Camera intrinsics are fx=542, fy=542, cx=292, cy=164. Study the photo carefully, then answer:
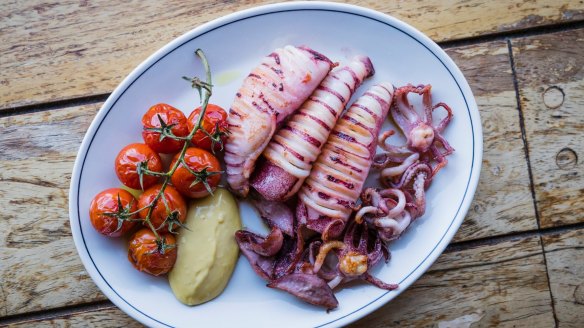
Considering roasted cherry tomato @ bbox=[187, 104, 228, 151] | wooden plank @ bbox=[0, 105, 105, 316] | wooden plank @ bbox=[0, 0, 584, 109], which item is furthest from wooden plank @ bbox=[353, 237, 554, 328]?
wooden plank @ bbox=[0, 105, 105, 316]

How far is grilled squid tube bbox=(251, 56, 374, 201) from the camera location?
2299 mm

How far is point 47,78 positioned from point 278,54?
1142 mm

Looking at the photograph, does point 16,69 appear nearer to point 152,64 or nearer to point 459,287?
point 152,64

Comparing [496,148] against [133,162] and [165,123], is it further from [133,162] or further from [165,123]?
[133,162]

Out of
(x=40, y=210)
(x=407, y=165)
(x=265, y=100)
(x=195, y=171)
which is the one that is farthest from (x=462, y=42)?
(x=40, y=210)

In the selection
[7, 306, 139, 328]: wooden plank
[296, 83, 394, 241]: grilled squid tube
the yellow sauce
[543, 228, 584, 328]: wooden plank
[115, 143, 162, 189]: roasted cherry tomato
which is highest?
[115, 143, 162, 189]: roasted cherry tomato

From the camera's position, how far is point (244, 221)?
2504 millimetres

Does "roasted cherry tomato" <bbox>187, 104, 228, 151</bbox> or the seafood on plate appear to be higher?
"roasted cherry tomato" <bbox>187, 104, 228, 151</bbox>

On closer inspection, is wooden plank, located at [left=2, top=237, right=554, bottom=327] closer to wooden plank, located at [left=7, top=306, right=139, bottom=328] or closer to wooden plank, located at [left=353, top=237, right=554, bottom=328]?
wooden plank, located at [left=353, top=237, right=554, bottom=328]

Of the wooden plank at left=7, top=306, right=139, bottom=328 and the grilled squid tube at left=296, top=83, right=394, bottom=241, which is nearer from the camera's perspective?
the grilled squid tube at left=296, top=83, right=394, bottom=241

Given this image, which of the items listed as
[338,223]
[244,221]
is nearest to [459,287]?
[338,223]

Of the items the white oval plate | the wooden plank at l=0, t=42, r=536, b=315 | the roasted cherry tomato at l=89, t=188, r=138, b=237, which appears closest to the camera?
the roasted cherry tomato at l=89, t=188, r=138, b=237

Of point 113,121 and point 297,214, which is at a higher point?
point 113,121

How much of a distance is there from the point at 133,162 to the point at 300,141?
2.32 ft
